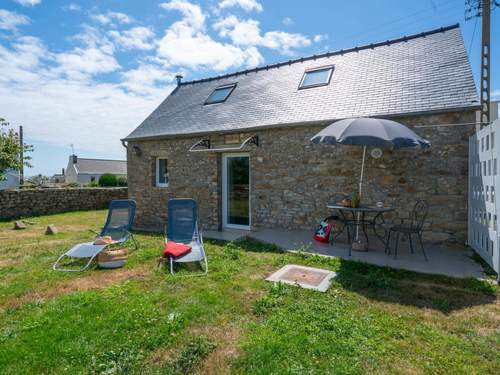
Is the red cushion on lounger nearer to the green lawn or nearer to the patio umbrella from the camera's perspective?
the green lawn

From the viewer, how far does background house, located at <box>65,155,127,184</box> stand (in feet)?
145

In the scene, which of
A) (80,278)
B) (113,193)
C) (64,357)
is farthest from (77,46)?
(113,193)

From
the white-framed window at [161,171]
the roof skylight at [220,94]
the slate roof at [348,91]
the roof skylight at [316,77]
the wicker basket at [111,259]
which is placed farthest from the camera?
the roof skylight at [220,94]

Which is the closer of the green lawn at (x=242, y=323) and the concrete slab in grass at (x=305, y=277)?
the green lawn at (x=242, y=323)

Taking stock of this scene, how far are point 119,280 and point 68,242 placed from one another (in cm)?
409

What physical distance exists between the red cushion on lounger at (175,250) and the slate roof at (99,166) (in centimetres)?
4489

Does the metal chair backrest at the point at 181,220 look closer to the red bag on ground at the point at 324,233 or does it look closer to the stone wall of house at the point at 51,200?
the red bag on ground at the point at 324,233

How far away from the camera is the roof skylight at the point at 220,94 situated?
36.6ft

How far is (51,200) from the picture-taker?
14883 mm

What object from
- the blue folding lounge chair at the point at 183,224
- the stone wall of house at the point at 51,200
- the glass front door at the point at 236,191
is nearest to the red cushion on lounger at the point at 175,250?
the blue folding lounge chair at the point at 183,224

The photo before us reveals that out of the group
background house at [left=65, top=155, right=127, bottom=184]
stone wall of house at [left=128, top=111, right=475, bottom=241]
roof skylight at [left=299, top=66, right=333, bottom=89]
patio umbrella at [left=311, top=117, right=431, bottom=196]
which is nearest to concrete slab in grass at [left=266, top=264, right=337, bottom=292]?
patio umbrella at [left=311, top=117, right=431, bottom=196]

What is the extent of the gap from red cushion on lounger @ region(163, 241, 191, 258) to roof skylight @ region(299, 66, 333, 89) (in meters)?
6.29

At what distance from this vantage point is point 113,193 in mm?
17875

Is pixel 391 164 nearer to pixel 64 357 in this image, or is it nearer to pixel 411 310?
pixel 411 310
